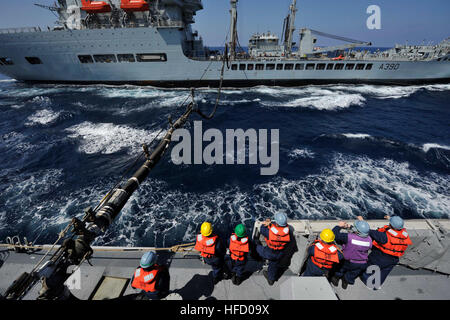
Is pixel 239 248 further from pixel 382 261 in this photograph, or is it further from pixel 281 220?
pixel 382 261

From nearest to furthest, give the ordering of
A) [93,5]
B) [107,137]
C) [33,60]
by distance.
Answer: [107,137]
[93,5]
[33,60]

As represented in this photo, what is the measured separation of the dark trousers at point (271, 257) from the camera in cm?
451

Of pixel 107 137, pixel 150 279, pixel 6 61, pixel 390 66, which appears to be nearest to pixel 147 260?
pixel 150 279

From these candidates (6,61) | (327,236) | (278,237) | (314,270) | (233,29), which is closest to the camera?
(327,236)

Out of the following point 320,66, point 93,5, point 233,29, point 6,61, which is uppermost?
point 93,5

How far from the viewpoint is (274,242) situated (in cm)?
438

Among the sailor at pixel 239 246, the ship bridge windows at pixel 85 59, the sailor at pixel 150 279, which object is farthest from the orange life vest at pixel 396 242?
the ship bridge windows at pixel 85 59

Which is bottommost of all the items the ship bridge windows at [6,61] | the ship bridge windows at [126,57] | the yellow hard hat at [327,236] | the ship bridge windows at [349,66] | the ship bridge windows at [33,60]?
the yellow hard hat at [327,236]

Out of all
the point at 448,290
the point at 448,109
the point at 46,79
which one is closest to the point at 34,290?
the point at 448,290

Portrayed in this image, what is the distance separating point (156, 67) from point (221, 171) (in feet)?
90.4

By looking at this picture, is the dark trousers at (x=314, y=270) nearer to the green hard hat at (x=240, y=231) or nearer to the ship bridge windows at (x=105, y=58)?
the green hard hat at (x=240, y=231)

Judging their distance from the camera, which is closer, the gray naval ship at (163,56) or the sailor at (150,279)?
the sailor at (150,279)

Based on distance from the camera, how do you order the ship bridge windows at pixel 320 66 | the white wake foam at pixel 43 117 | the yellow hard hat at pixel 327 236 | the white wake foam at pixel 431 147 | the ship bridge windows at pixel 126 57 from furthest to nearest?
the ship bridge windows at pixel 320 66, the ship bridge windows at pixel 126 57, the white wake foam at pixel 43 117, the white wake foam at pixel 431 147, the yellow hard hat at pixel 327 236

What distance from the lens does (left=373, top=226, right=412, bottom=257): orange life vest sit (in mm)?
4191
